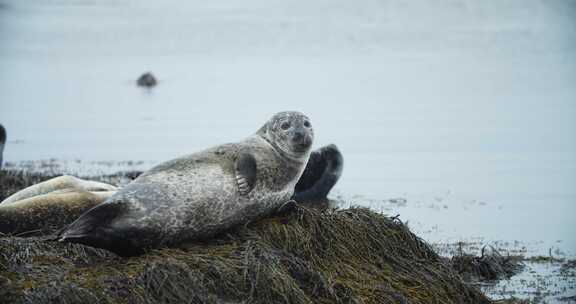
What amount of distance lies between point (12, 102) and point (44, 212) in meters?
16.4

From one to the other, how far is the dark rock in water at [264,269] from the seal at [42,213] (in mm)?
1407

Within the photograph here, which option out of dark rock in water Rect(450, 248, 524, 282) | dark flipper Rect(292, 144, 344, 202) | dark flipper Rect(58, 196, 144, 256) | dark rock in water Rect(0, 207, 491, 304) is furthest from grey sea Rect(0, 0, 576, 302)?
dark flipper Rect(58, 196, 144, 256)

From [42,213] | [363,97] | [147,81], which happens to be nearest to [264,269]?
[42,213]

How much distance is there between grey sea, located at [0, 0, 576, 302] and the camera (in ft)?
38.5

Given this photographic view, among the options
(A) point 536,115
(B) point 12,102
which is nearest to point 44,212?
(A) point 536,115

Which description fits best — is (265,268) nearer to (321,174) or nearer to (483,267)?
(483,267)

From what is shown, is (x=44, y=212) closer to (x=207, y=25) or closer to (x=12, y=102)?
(x=12, y=102)

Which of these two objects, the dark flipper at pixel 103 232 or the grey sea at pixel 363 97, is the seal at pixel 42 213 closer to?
the dark flipper at pixel 103 232

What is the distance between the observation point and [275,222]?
6648mm

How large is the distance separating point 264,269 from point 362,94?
17570mm

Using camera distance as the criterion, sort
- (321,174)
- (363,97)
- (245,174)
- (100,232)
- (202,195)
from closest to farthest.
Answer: (100,232), (202,195), (245,174), (321,174), (363,97)

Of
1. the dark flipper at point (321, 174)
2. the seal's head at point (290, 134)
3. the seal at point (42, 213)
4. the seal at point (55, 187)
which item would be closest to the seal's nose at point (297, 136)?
the seal's head at point (290, 134)

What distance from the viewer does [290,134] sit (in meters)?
6.86

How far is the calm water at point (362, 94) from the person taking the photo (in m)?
12.1
